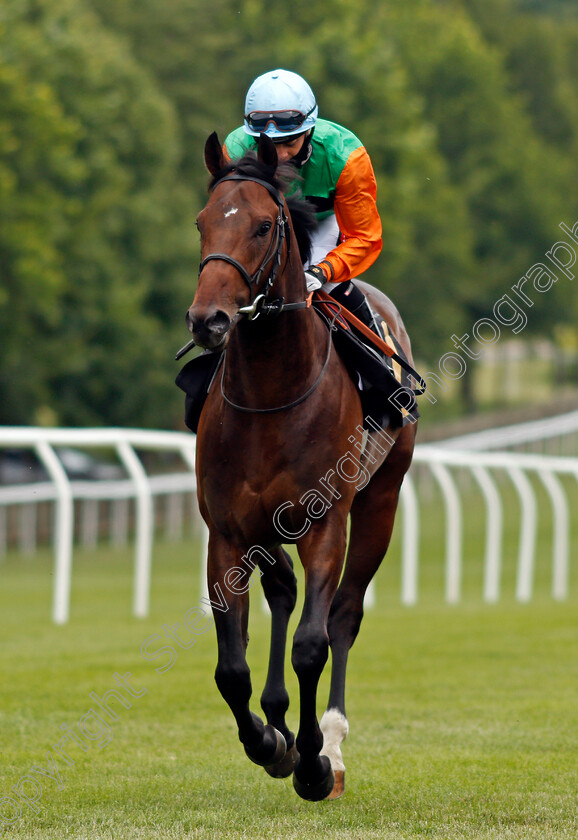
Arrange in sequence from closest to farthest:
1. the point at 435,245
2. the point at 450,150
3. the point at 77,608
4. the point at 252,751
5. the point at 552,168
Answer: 1. the point at 252,751
2. the point at 77,608
3. the point at 435,245
4. the point at 450,150
5. the point at 552,168

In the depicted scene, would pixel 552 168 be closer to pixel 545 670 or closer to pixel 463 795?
pixel 545 670

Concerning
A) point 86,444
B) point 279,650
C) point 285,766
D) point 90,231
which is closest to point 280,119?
point 279,650

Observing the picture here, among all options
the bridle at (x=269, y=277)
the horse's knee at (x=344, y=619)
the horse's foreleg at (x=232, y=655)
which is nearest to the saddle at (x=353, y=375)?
the bridle at (x=269, y=277)

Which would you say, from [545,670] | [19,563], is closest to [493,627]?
[545,670]

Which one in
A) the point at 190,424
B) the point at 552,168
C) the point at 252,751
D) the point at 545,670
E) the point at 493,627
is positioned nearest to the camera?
the point at 252,751

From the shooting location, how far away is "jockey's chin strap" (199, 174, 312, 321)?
4617mm

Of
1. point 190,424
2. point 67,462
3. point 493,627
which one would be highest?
point 190,424

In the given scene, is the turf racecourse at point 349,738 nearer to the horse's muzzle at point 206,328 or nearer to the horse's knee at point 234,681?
the horse's knee at point 234,681

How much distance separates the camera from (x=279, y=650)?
226 inches

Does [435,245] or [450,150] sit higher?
[450,150]

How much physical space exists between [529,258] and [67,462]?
64.3 feet

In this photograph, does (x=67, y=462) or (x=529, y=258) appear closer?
(x=67, y=462)

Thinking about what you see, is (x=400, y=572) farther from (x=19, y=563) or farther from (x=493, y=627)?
(x=493, y=627)

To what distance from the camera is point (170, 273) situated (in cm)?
2897
